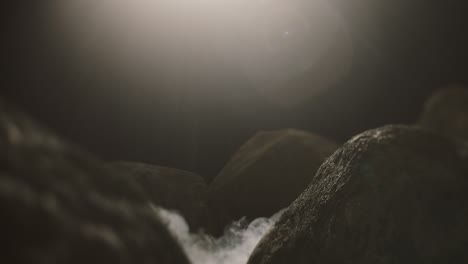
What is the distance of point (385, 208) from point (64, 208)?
126 cm

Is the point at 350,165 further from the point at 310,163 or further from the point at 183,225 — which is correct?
the point at 310,163

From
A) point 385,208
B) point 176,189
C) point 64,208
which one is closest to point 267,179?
point 176,189

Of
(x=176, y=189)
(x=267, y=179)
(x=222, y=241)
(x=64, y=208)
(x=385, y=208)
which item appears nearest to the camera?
(x=64, y=208)

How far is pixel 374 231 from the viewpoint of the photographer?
56.9 inches

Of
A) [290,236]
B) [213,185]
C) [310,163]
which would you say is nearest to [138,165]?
[213,185]

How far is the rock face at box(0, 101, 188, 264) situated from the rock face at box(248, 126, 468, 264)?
37.6 inches

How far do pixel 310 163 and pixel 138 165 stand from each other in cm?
153

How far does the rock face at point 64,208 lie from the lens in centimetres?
48

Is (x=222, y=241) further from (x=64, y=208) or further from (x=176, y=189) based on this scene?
(x=64, y=208)

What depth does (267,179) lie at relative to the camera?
342cm

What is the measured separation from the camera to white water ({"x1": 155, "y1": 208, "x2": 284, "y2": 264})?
7.49 feet

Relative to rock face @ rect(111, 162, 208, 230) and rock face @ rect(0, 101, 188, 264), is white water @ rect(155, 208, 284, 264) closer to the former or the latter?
rock face @ rect(111, 162, 208, 230)

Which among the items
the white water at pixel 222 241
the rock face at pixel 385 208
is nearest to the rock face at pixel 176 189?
the white water at pixel 222 241

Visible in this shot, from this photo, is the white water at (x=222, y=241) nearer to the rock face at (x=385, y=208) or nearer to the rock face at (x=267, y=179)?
the rock face at (x=267, y=179)
